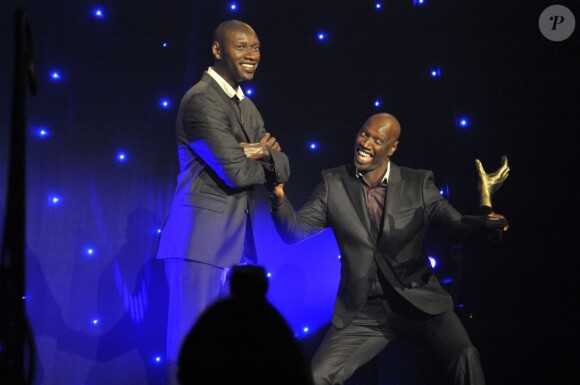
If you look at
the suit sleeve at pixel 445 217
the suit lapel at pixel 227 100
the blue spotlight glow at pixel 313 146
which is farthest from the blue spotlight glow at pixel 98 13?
the suit sleeve at pixel 445 217

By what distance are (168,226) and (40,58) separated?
4.38ft

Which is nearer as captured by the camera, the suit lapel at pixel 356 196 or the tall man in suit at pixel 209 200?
the tall man in suit at pixel 209 200

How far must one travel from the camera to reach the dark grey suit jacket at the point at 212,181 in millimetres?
3262

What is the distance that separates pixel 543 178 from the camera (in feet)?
15.1

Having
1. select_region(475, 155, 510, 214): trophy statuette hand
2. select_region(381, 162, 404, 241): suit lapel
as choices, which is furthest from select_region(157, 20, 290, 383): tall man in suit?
select_region(475, 155, 510, 214): trophy statuette hand

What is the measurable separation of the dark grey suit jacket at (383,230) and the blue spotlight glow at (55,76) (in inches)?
57.2

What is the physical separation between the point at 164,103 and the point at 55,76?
628 millimetres

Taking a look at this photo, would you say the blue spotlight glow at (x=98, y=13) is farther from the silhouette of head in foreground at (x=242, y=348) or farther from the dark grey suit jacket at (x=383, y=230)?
the silhouette of head in foreground at (x=242, y=348)

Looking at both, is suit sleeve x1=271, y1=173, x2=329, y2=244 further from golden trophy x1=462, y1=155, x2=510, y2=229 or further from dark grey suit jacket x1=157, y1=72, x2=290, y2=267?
golden trophy x1=462, y1=155, x2=510, y2=229

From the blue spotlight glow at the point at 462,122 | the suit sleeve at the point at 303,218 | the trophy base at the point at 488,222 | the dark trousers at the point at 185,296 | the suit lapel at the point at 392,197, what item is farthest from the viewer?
the blue spotlight glow at the point at 462,122

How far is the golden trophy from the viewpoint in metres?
3.60

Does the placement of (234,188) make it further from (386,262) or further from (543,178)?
(543,178)

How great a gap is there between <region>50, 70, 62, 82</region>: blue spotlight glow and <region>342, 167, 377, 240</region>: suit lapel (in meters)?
1.72

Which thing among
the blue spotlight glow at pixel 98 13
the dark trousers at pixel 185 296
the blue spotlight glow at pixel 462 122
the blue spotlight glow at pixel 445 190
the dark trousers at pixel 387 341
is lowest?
the dark trousers at pixel 387 341
